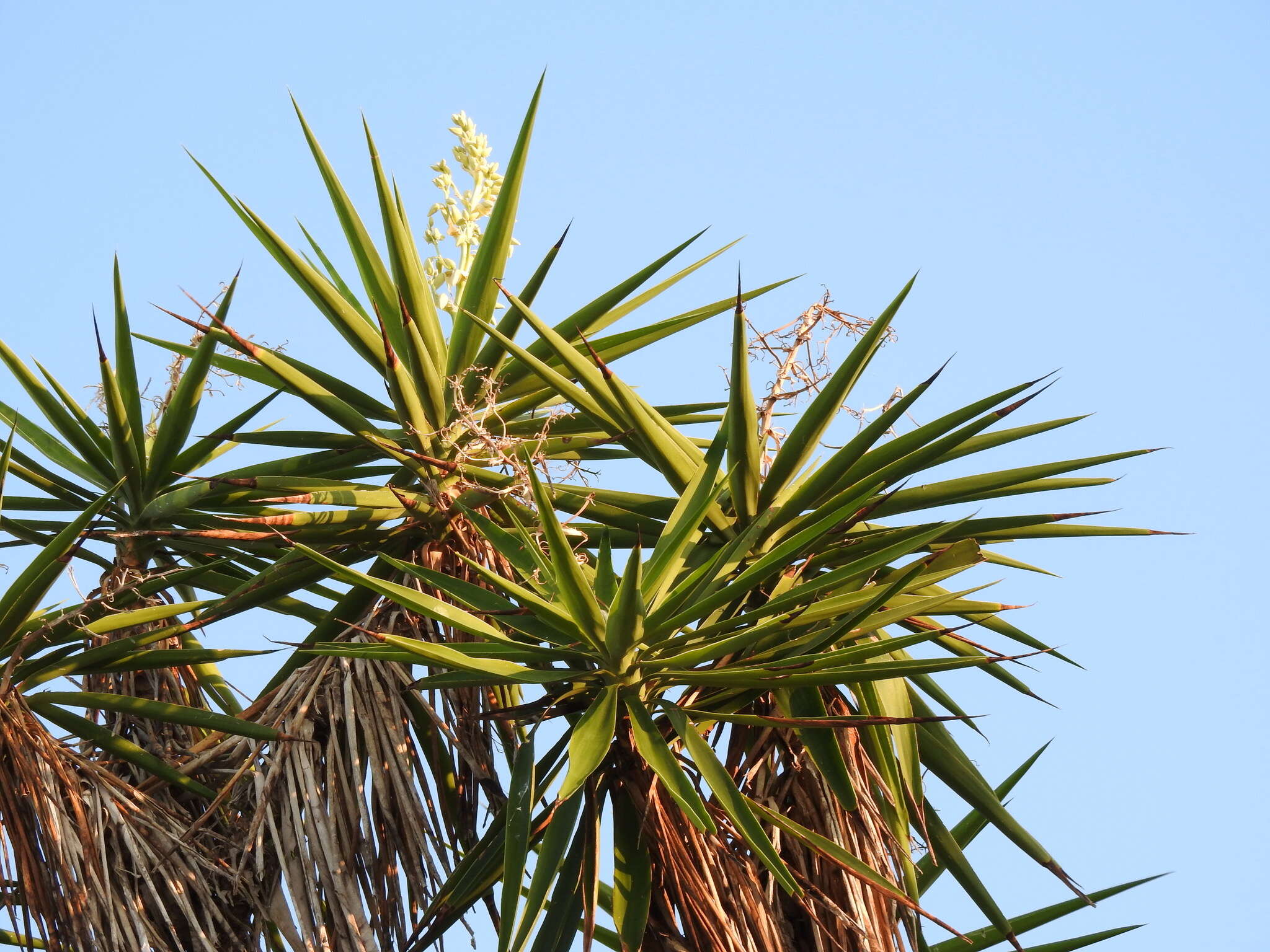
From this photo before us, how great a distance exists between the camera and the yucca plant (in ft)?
8.46

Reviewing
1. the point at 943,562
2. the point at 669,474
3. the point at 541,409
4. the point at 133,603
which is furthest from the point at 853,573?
the point at 133,603

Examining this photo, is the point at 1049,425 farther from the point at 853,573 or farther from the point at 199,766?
the point at 199,766

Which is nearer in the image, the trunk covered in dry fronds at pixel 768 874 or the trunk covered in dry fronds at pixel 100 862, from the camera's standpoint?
the trunk covered in dry fronds at pixel 768 874

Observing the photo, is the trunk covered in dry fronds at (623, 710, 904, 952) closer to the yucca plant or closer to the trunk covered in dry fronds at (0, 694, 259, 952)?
the yucca plant

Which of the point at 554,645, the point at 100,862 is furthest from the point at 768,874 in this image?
the point at 100,862

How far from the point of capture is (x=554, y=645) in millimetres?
2643

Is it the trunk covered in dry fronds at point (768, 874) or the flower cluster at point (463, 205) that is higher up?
the flower cluster at point (463, 205)

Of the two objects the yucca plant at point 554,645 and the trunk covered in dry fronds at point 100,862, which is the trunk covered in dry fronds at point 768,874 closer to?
the yucca plant at point 554,645

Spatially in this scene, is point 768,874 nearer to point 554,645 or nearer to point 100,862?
point 554,645

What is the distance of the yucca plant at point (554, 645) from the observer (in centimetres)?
258

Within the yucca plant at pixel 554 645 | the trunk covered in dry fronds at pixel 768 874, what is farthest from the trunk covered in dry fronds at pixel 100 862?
the trunk covered in dry fronds at pixel 768 874

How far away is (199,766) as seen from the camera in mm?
3174

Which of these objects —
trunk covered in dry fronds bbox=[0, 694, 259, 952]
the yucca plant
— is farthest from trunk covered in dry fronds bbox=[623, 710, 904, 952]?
trunk covered in dry fronds bbox=[0, 694, 259, 952]

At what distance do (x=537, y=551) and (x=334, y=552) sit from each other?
0.94m
